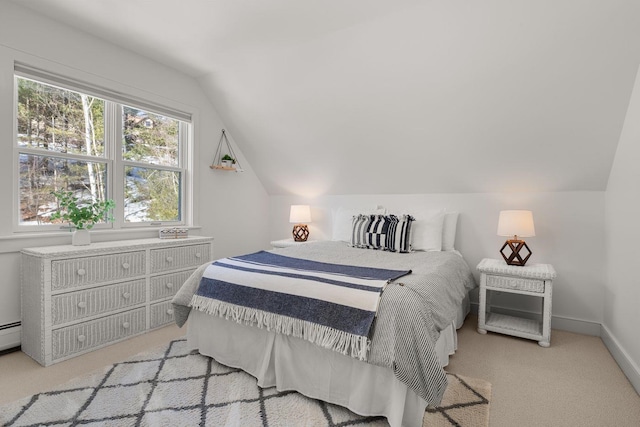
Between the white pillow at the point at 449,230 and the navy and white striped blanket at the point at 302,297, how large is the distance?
54.4 inches

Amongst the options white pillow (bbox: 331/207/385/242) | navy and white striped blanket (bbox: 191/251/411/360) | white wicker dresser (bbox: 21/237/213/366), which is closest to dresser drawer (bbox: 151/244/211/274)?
white wicker dresser (bbox: 21/237/213/366)

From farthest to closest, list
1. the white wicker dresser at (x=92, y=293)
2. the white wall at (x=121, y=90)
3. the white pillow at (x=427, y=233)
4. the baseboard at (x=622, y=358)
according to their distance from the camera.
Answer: the white pillow at (x=427, y=233) < the white wall at (x=121, y=90) < the white wicker dresser at (x=92, y=293) < the baseboard at (x=622, y=358)

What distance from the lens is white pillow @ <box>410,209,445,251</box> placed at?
3160 millimetres

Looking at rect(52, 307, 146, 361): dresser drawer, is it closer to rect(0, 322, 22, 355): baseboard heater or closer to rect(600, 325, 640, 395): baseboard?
rect(0, 322, 22, 355): baseboard heater

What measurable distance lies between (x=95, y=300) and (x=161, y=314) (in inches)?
23.0

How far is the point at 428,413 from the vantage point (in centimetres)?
173

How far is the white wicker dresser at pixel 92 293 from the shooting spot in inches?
89.7

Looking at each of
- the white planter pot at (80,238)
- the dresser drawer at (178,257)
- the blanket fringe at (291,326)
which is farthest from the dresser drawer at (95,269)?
the blanket fringe at (291,326)

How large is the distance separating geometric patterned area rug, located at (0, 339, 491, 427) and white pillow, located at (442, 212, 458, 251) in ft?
4.75

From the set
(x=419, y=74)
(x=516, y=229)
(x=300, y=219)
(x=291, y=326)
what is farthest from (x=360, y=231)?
(x=291, y=326)

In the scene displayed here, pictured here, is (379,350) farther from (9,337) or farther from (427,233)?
(9,337)

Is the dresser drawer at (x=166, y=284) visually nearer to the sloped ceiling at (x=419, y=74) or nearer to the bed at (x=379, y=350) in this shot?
the bed at (x=379, y=350)

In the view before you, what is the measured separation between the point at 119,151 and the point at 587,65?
3724 millimetres

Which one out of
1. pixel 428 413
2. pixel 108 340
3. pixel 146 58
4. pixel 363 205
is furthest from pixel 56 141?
pixel 428 413
